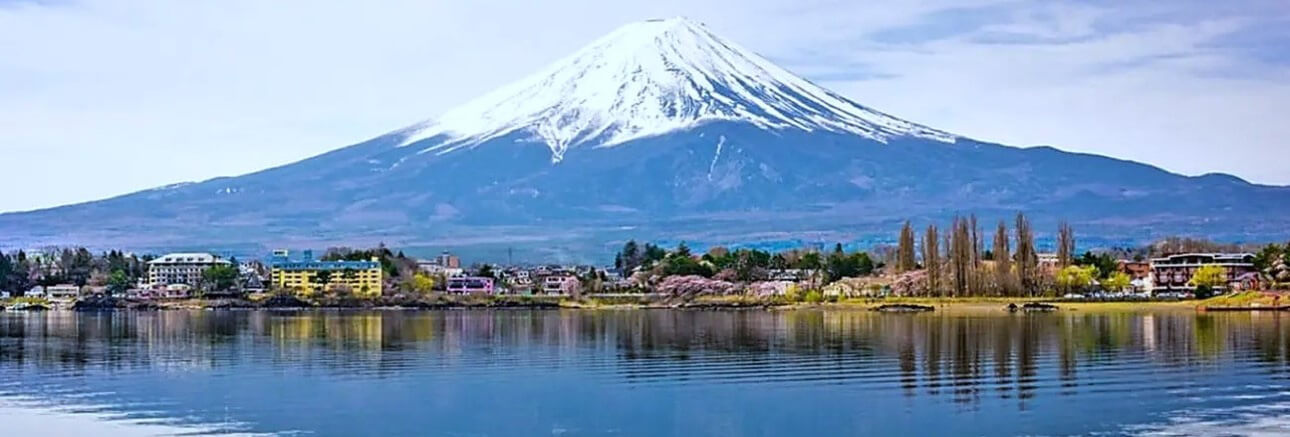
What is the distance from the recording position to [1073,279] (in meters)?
60.5

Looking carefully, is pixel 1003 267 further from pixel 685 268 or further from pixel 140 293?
pixel 140 293

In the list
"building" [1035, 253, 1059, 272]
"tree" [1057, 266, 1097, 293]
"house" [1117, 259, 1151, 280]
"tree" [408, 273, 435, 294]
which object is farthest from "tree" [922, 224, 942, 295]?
"tree" [408, 273, 435, 294]

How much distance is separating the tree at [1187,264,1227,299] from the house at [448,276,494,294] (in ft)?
94.7

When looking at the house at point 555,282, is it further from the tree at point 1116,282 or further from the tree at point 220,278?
the tree at point 1116,282

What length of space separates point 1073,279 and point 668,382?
3998 centimetres

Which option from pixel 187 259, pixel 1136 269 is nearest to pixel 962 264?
pixel 1136 269

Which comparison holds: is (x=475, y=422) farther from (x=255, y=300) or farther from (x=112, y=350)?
(x=255, y=300)

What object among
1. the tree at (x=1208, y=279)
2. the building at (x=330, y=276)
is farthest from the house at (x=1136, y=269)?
the building at (x=330, y=276)

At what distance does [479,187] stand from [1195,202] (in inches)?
2491

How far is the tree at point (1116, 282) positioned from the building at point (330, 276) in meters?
28.9

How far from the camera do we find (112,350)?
3164cm

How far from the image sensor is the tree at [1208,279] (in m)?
57.3

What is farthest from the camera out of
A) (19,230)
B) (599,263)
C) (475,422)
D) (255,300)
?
(19,230)

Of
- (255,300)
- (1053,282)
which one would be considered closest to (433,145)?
(255,300)
